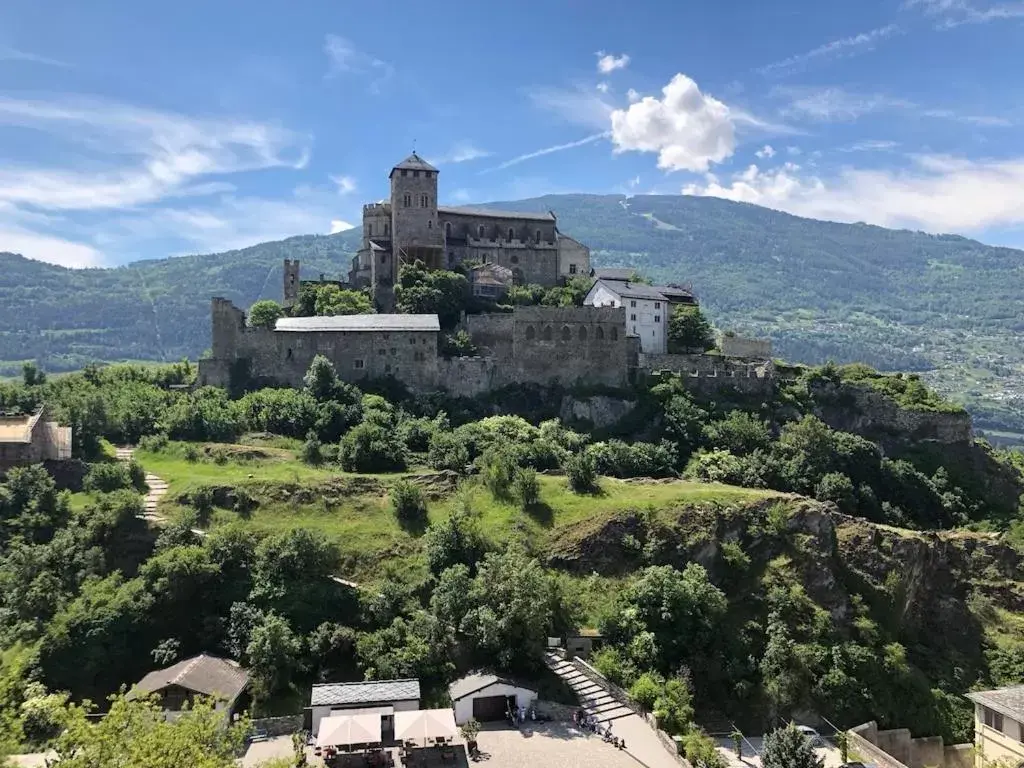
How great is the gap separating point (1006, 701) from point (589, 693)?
→ 60.2ft

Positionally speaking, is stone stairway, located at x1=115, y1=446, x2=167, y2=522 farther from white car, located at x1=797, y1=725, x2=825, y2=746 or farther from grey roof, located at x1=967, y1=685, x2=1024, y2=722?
grey roof, located at x1=967, y1=685, x2=1024, y2=722

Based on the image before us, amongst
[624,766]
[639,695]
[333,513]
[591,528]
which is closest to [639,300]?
[591,528]

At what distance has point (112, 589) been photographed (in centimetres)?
3997

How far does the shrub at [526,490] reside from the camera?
49.0 meters

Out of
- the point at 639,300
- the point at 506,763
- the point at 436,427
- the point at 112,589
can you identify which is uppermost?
the point at 639,300

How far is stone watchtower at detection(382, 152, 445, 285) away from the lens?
7875 cm

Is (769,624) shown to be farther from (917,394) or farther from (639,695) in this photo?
(917,394)

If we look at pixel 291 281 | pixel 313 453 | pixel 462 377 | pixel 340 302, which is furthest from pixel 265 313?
pixel 313 453

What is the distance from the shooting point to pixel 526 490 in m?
49.1

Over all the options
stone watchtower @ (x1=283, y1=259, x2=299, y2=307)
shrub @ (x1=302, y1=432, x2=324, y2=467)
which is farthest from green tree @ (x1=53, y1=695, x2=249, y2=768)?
stone watchtower @ (x1=283, y1=259, x2=299, y2=307)

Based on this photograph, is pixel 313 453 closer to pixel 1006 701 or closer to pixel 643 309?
pixel 643 309

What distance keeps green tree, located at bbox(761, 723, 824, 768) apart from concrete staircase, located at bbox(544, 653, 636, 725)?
6.73 metres

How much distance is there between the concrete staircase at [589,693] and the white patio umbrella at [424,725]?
22.0ft

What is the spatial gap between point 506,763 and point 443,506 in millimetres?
19490
